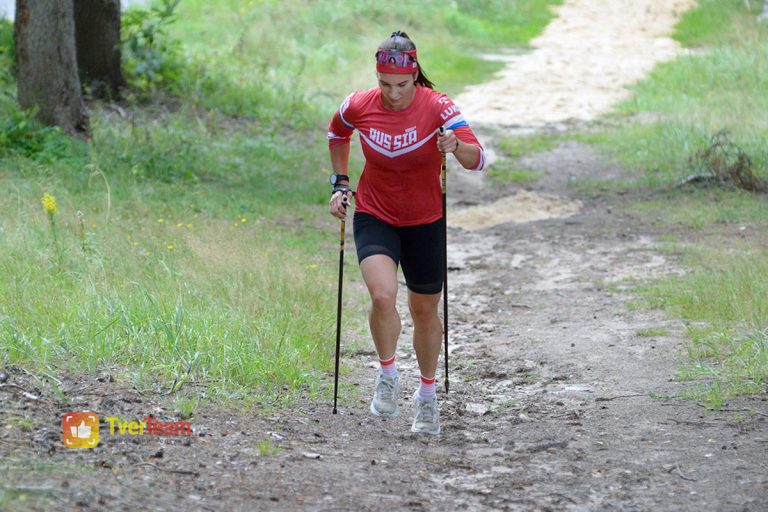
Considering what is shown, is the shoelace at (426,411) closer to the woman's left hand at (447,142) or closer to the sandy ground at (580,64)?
the woman's left hand at (447,142)

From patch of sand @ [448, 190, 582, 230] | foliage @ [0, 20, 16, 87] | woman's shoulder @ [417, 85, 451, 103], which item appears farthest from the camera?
foliage @ [0, 20, 16, 87]

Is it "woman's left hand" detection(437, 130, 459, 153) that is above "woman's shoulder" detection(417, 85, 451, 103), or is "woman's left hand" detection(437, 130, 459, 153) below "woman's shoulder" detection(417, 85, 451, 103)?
below

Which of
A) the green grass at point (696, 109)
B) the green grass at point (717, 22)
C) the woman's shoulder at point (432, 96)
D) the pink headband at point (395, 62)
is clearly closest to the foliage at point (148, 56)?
the green grass at point (696, 109)

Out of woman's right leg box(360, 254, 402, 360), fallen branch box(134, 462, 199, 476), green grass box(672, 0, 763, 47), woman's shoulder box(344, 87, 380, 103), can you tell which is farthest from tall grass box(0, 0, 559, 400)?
green grass box(672, 0, 763, 47)

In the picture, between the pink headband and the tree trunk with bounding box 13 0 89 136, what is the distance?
7.82 m

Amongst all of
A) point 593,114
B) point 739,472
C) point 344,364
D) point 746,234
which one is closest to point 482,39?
point 593,114

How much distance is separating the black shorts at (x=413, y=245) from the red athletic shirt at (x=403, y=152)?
0.05 meters

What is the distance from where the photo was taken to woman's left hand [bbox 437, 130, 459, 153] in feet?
19.2

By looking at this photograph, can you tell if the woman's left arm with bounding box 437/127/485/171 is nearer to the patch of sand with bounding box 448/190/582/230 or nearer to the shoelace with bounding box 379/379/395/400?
the shoelace with bounding box 379/379/395/400

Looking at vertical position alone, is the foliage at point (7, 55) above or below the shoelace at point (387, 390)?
above

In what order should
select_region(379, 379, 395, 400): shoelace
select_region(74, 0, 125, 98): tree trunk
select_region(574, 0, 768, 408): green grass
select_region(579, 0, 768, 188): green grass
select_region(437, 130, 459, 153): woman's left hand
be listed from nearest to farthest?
select_region(437, 130, 459, 153): woman's left hand, select_region(379, 379, 395, 400): shoelace, select_region(574, 0, 768, 408): green grass, select_region(74, 0, 125, 98): tree trunk, select_region(579, 0, 768, 188): green grass

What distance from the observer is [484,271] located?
11.2 m

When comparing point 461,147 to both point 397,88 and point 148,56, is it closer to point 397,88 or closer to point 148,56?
point 397,88

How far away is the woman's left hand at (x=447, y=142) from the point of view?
5.84 metres
